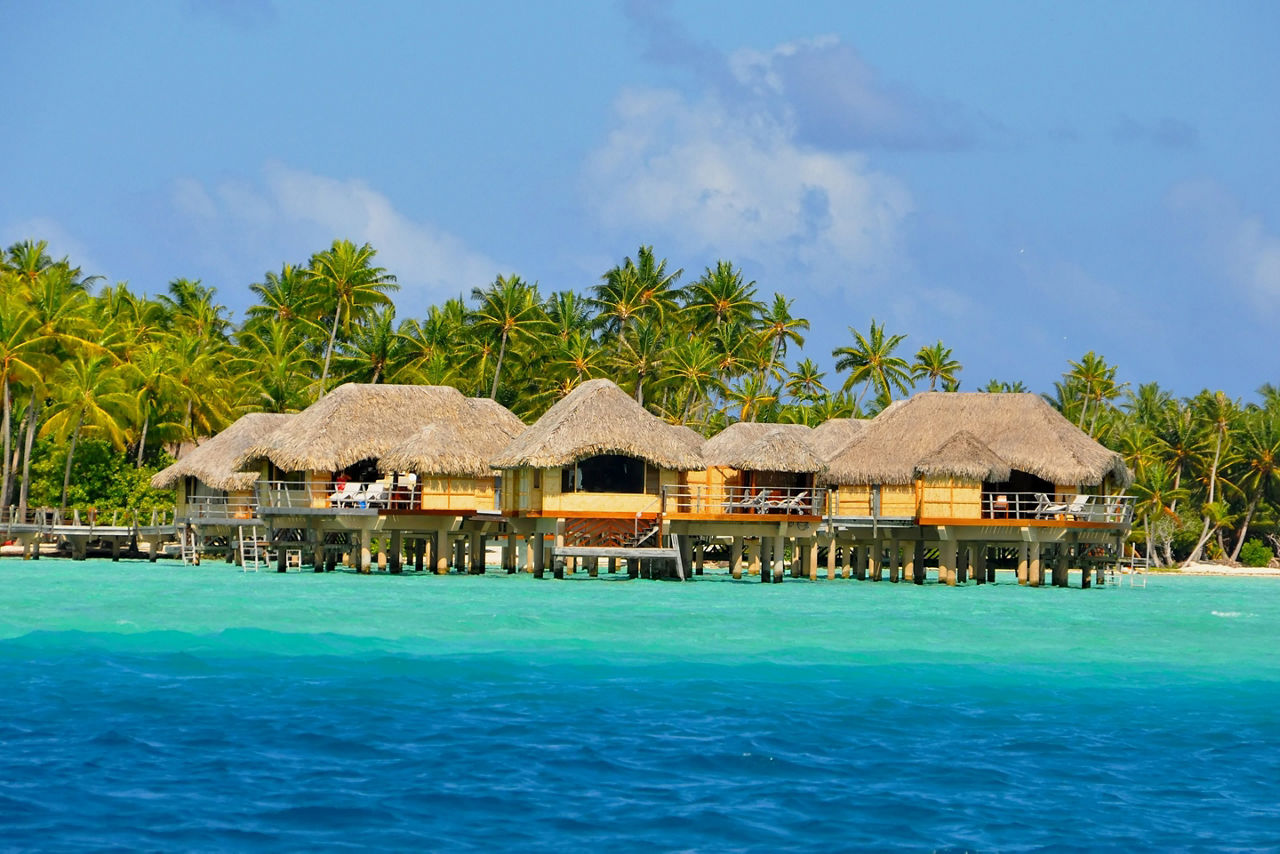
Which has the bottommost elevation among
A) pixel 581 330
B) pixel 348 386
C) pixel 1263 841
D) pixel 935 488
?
pixel 1263 841

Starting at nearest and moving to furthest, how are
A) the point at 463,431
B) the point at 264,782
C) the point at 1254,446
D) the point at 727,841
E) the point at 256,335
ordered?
the point at 727,841 → the point at 264,782 → the point at 463,431 → the point at 256,335 → the point at 1254,446

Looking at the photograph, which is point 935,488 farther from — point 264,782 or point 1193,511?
point 1193,511

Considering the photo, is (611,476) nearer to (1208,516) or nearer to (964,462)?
(964,462)

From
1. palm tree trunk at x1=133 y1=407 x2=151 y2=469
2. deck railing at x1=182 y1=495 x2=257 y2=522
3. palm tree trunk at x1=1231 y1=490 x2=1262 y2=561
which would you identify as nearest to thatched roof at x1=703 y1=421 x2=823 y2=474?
deck railing at x1=182 y1=495 x2=257 y2=522

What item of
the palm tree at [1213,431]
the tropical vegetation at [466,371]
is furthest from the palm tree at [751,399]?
the palm tree at [1213,431]

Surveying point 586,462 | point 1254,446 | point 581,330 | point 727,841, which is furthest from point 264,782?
point 1254,446

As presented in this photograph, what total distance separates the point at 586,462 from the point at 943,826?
95.3ft

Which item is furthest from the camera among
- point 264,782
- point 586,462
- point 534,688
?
point 586,462

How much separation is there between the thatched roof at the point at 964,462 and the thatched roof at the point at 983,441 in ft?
0.53

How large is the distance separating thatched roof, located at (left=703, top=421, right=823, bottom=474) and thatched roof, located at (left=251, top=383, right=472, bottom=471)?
7.37 m

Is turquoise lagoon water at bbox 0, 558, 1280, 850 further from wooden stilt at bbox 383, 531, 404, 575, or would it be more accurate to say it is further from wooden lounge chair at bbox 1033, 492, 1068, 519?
wooden stilt at bbox 383, 531, 404, 575

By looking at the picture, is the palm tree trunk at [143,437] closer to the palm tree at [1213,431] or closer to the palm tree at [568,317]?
the palm tree at [568,317]

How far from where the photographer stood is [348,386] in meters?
45.1

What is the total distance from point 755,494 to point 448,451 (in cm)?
807
